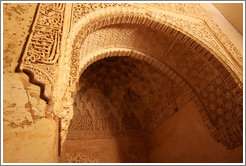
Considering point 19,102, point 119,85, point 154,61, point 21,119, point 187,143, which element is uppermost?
point 119,85

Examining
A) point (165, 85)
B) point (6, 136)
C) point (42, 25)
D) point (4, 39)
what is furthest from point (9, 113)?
point (165, 85)

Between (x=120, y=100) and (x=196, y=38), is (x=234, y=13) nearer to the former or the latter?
(x=196, y=38)

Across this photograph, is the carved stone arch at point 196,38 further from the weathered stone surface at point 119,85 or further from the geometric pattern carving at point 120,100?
the geometric pattern carving at point 120,100

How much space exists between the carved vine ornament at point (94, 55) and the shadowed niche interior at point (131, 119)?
55 centimetres

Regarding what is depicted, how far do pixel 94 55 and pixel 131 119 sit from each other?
2396 millimetres

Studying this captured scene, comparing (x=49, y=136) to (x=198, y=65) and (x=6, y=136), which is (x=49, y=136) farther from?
(x=198, y=65)

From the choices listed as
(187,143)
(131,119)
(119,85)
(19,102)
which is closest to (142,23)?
(19,102)

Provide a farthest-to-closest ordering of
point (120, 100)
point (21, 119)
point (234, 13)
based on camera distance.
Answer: point (120, 100)
point (234, 13)
point (21, 119)

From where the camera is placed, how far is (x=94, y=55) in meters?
2.64

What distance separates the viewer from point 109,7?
2.25 meters

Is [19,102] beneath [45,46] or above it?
beneath

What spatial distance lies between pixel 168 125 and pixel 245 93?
1804 mm

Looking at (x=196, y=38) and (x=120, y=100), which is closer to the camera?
(x=196, y=38)

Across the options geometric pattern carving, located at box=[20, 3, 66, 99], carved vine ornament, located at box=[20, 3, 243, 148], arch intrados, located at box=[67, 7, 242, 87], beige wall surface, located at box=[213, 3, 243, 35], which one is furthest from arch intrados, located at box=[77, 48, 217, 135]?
beige wall surface, located at box=[213, 3, 243, 35]
